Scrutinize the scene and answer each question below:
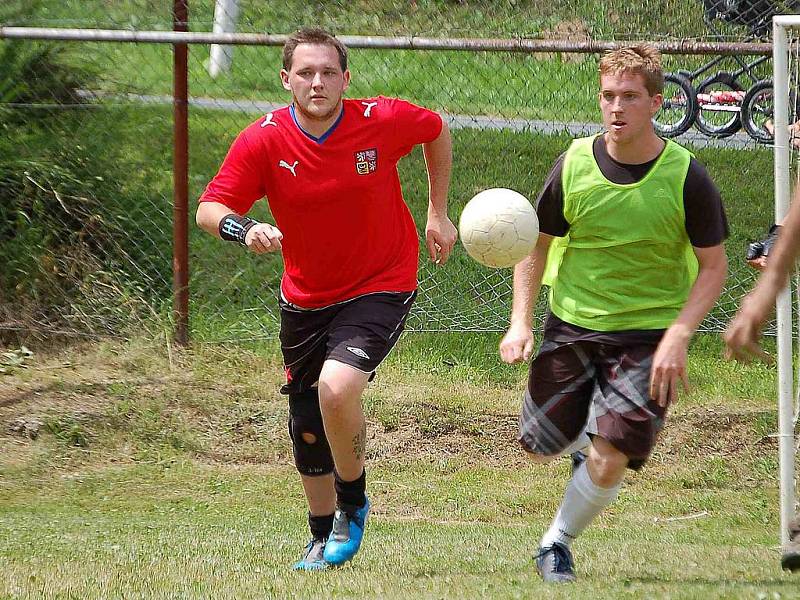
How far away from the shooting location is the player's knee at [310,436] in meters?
5.39

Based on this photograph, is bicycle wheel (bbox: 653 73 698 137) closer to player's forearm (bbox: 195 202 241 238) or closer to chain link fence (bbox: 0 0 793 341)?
chain link fence (bbox: 0 0 793 341)

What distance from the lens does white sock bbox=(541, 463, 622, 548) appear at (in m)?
4.88

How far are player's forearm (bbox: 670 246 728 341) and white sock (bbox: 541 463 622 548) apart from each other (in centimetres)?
75

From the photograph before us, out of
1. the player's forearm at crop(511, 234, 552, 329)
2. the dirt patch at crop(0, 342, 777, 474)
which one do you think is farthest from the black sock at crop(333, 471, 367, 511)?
the dirt patch at crop(0, 342, 777, 474)

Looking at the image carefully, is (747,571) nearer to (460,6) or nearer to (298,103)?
(298,103)

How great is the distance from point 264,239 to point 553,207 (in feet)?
3.89

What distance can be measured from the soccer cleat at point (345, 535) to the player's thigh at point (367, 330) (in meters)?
0.70

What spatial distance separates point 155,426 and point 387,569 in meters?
4.03

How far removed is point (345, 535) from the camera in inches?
209

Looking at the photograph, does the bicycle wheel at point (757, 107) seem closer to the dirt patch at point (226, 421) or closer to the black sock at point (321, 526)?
the dirt patch at point (226, 421)

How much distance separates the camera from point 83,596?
4.52 meters

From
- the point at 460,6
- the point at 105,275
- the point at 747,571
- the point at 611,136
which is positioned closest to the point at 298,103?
the point at 611,136

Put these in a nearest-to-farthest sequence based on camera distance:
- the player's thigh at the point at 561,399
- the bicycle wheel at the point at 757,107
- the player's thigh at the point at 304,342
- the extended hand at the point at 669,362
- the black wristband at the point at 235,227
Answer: the extended hand at the point at 669,362, the black wristband at the point at 235,227, the player's thigh at the point at 561,399, the player's thigh at the point at 304,342, the bicycle wheel at the point at 757,107

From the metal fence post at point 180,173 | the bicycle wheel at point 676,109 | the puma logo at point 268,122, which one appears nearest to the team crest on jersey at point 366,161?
the puma logo at point 268,122
